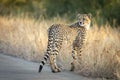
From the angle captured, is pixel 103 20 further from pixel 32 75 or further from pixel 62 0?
pixel 32 75

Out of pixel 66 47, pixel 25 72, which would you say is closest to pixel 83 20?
pixel 66 47

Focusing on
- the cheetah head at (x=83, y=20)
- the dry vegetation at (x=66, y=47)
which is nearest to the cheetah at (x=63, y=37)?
the cheetah head at (x=83, y=20)

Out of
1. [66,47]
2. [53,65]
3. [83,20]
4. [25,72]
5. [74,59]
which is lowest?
[25,72]

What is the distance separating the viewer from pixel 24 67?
1284cm

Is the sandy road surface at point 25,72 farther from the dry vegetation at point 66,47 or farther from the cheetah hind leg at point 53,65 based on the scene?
the dry vegetation at point 66,47

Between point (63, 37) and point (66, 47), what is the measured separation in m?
1.35

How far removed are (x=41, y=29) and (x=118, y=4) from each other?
831cm

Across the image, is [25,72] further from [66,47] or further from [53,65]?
[66,47]

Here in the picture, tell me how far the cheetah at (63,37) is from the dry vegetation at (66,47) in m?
0.30

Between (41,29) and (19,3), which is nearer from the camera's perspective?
(41,29)

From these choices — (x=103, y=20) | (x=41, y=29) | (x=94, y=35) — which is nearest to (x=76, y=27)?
(x=94, y=35)

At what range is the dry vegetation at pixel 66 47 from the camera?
39.4ft

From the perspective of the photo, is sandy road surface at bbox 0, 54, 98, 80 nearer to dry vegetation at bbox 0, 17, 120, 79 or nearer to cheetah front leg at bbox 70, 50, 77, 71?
cheetah front leg at bbox 70, 50, 77, 71

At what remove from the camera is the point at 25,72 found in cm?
1198
